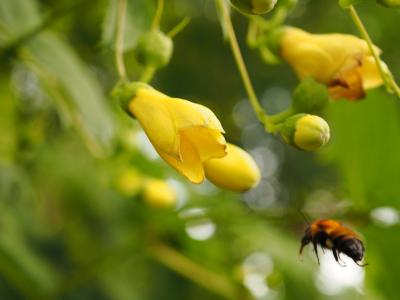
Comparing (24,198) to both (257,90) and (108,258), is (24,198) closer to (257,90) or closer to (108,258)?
(108,258)

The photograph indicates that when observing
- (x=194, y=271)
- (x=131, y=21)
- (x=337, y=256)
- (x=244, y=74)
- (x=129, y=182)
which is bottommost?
(x=194, y=271)

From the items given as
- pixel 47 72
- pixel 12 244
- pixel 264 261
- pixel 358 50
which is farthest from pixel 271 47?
pixel 264 261

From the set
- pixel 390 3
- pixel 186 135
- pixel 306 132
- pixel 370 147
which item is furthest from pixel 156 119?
pixel 370 147

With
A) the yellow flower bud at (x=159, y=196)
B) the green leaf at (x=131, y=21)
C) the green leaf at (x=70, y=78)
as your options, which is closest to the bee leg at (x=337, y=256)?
the green leaf at (x=131, y=21)

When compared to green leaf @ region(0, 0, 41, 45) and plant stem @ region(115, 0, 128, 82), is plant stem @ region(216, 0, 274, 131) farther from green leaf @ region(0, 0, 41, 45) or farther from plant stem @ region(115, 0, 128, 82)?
green leaf @ region(0, 0, 41, 45)

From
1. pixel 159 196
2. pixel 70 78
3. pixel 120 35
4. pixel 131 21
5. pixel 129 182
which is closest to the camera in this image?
pixel 120 35

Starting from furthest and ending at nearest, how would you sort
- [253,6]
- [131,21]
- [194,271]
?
[194,271] < [131,21] < [253,6]

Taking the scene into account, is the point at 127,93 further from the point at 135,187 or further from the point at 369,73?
the point at 135,187

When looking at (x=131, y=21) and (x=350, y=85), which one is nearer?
(x=350, y=85)
